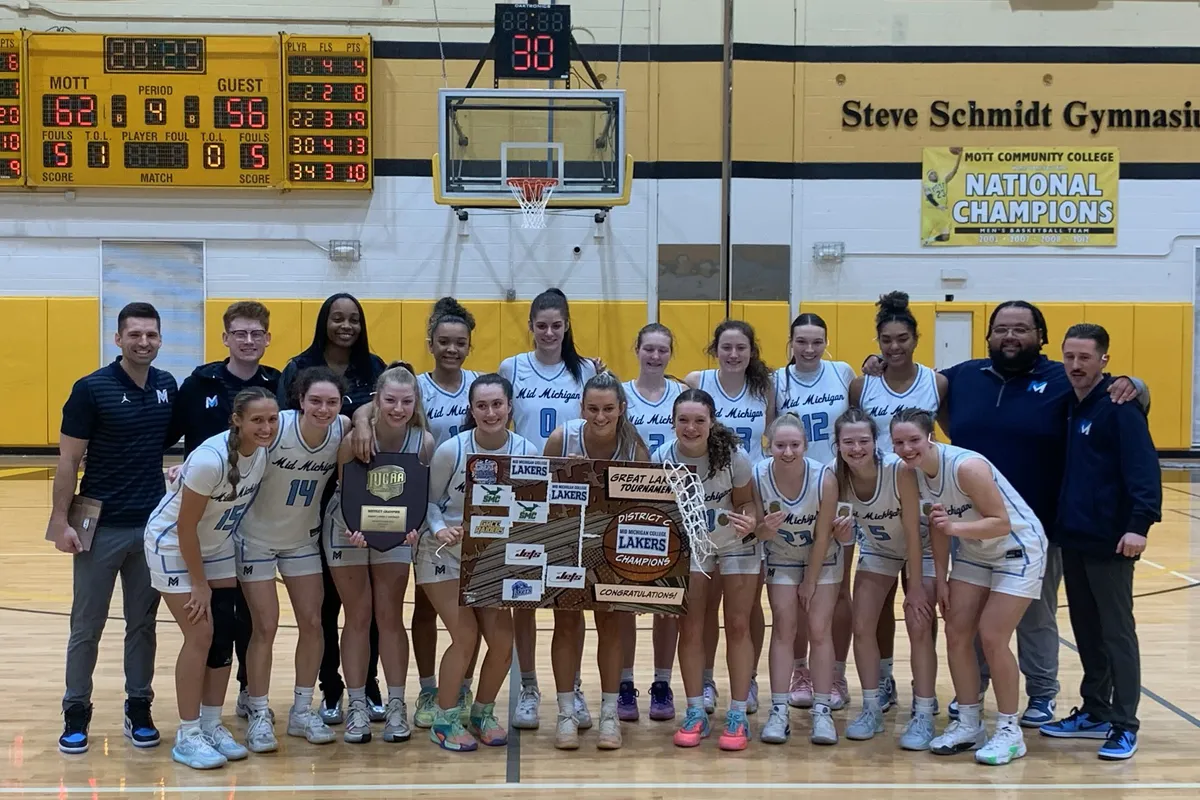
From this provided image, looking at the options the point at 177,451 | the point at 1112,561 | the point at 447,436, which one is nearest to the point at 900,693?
the point at 1112,561

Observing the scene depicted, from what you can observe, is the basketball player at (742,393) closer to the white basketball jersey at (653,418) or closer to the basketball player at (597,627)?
the white basketball jersey at (653,418)

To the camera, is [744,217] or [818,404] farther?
[744,217]

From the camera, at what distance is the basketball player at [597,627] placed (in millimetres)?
4570

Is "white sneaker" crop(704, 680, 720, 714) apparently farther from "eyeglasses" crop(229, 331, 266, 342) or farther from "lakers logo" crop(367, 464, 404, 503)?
"eyeglasses" crop(229, 331, 266, 342)

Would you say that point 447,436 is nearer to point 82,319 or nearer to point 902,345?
point 902,345

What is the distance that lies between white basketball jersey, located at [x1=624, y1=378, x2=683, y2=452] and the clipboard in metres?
2.22

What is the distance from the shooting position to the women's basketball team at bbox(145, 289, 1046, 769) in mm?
4406

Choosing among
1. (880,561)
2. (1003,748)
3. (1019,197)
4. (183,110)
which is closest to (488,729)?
(880,561)

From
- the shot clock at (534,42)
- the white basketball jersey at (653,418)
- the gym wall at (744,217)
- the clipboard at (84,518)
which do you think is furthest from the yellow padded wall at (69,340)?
the white basketball jersey at (653,418)

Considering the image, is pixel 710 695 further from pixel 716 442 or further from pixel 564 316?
pixel 564 316

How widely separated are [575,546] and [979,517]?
159cm

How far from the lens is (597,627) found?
457cm

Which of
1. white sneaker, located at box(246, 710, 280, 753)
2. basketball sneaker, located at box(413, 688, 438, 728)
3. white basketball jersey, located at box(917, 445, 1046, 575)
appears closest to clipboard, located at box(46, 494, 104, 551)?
white sneaker, located at box(246, 710, 280, 753)

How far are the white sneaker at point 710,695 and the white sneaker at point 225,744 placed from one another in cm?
190
